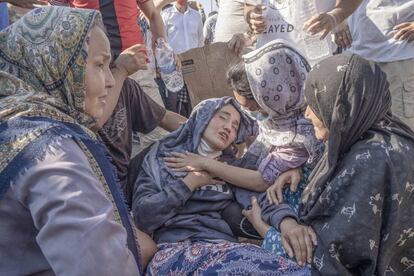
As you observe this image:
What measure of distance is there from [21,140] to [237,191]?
1440 millimetres

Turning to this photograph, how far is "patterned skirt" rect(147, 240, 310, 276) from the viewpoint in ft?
6.81

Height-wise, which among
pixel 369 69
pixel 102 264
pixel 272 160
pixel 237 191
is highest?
pixel 369 69

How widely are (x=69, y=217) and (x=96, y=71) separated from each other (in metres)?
0.67

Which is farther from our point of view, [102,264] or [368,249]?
[368,249]

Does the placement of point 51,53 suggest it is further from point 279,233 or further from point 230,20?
point 230,20

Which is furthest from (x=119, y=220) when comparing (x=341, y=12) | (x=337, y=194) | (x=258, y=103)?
(x=341, y=12)

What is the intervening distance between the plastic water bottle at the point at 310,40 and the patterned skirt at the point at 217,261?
1.72m

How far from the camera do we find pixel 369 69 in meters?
1.93

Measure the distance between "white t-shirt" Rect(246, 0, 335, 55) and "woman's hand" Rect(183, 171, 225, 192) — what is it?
146 cm

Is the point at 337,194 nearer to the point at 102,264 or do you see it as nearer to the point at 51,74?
the point at 102,264

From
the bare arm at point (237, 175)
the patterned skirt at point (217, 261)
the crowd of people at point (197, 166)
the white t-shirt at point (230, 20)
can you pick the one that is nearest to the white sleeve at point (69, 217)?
the crowd of people at point (197, 166)

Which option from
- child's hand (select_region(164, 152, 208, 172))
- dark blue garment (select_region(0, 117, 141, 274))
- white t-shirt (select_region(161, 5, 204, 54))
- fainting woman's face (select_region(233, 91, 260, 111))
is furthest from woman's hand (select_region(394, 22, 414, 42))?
white t-shirt (select_region(161, 5, 204, 54))

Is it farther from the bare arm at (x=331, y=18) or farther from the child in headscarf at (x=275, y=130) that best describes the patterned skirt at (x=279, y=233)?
the bare arm at (x=331, y=18)

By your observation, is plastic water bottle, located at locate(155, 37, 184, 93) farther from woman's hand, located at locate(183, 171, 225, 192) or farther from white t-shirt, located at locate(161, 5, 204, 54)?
white t-shirt, located at locate(161, 5, 204, 54)
